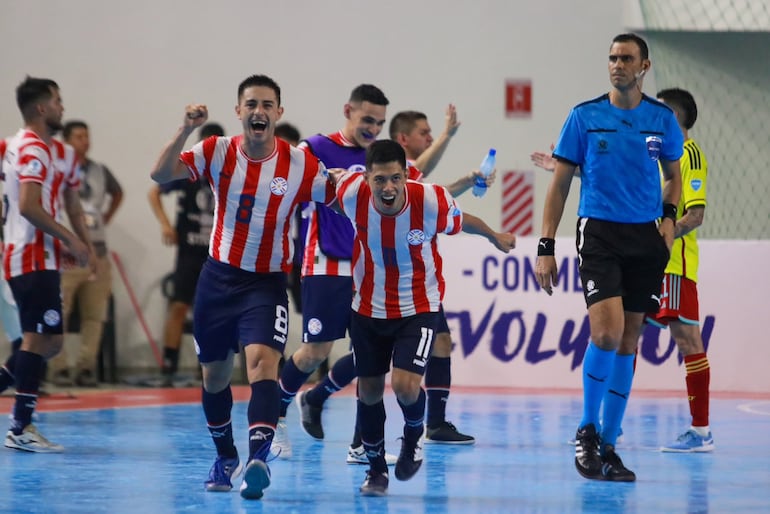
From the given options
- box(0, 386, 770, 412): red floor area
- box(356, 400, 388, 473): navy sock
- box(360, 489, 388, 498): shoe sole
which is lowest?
box(0, 386, 770, 412): red floor area

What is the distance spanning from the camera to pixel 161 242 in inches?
559

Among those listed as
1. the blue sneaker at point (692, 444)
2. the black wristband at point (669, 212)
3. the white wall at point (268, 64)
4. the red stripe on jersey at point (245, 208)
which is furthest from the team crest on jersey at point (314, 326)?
the white wall at point (268, 64)

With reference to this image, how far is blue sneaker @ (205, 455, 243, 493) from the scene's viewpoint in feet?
20.7

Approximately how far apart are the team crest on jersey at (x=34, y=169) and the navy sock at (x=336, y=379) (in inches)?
82.3

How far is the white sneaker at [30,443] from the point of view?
7.83 meters

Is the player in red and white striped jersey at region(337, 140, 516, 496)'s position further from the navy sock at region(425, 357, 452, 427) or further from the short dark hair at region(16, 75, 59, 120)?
the short dark hair at region(16, 75, 59, 120)

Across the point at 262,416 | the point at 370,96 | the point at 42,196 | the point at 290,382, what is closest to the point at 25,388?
the point at 42,196

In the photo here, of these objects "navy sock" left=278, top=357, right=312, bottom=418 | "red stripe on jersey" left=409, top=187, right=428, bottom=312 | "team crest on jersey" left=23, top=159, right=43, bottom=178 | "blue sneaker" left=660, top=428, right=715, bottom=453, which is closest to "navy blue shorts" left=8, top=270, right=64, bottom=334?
"team crest on jersey" left=23, top=159, right=43, bottom=178

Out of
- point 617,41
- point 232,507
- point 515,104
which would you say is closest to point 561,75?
point 515,104

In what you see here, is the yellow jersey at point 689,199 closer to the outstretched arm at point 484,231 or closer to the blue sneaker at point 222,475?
the outstretched arm at point 484,231

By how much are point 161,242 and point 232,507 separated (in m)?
8.62

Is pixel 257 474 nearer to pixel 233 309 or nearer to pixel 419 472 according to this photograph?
pixel 233 309

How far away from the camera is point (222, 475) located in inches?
251

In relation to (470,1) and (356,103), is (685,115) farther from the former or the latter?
(470,1)
